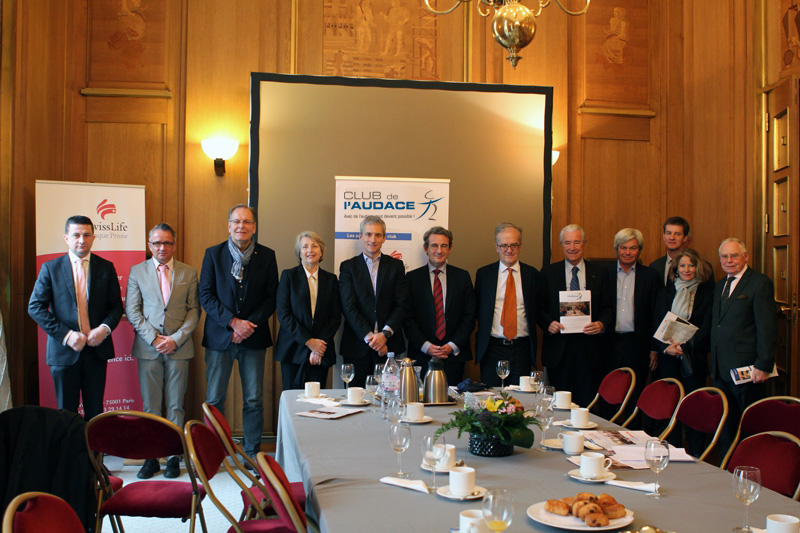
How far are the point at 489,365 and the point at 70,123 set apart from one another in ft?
13.9

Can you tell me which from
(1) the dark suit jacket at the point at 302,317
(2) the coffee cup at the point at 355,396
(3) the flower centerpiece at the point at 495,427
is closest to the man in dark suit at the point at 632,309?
(1) the dark suit jacket at the point at 302,317

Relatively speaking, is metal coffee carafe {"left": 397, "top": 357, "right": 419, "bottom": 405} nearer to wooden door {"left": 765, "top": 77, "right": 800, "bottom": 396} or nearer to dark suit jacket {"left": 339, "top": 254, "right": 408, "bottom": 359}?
dark suit jacket {"left": 339, "top": 254, "right": 408, "bottom": 359}

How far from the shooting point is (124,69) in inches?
253

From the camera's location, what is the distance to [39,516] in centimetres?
171

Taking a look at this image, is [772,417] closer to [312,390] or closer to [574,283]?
[312,390]

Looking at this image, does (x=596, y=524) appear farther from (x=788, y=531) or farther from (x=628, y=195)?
(x=628, y=195)

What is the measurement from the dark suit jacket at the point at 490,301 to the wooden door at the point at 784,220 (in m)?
1.84

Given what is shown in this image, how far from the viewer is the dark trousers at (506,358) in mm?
5379

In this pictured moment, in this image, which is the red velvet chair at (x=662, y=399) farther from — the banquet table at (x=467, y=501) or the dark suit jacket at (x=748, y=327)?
the dark suit jacket at (x=748, y=327)

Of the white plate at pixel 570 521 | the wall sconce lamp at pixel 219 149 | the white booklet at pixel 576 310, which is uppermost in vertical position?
the wall sconce lamp at pixel 219 149

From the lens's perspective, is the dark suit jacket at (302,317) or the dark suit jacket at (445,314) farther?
the dark suit jacket at (445,314)

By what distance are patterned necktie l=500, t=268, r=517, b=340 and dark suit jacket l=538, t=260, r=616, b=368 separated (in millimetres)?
305

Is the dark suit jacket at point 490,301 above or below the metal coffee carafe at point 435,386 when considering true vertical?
above

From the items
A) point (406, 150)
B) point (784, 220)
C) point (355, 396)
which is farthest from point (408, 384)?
point (784, 220)
